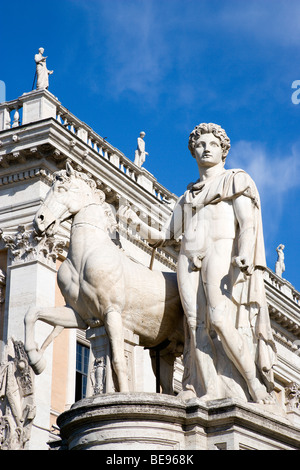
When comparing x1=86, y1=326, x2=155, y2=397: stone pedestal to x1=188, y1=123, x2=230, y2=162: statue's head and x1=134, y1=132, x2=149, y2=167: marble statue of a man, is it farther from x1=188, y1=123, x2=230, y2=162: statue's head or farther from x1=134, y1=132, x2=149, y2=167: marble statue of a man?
x1=134, y1=132, x2=149, y2=167: marble statue of a man

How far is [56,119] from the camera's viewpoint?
85.2 ft

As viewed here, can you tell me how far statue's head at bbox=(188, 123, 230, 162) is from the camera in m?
12.6

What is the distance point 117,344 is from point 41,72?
54.6ft

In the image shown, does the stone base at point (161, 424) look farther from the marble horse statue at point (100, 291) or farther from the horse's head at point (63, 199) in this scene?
the horse's head at point (63, 199)

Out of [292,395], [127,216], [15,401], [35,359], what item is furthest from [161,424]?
[292,395]

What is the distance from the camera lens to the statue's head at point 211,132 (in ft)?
41.4

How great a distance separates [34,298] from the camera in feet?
80.4

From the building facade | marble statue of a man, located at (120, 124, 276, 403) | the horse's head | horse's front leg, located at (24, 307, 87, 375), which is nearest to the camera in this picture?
marble statue of a man, located at (120, 124, 276, 403)

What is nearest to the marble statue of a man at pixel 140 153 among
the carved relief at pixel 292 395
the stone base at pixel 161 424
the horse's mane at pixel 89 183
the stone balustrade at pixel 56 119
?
the stone balustrade at pixel 56 119

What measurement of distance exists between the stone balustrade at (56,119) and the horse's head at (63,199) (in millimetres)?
13198

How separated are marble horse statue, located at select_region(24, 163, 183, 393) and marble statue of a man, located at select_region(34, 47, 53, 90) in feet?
48.5

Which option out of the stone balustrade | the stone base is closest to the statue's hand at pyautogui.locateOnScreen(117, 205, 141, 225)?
the stone base

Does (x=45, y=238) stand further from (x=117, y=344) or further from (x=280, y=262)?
(x=280, y=262)
